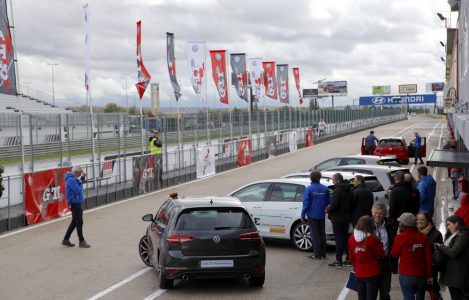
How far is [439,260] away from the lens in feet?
25.4

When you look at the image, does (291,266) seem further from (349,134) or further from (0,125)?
(349,134)

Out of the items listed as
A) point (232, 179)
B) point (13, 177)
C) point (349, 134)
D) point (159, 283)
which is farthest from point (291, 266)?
point (349, 134)

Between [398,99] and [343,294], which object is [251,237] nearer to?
[343,294]

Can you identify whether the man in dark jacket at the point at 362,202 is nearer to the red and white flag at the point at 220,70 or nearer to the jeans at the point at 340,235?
the jeans at the point at 340,235

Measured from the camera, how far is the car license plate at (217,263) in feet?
33.1

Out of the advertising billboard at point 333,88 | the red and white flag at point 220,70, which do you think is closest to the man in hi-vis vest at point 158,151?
the red and white flag at point 220,70

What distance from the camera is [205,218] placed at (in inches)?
408

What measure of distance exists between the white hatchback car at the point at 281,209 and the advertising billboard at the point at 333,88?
170586 mm

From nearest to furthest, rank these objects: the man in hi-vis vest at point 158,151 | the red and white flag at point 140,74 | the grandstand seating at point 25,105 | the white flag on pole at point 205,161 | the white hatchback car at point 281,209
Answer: the white hatchback car at point 281,209
the man in hi-vis vest at point 158,151
the red and white flag at point 140,74
the white flag on pole at point 205,161
the grandstand seating at point 25,105

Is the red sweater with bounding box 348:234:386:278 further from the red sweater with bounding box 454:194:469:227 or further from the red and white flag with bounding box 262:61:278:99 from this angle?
the red and white flag with bounding box 262:61:278:99

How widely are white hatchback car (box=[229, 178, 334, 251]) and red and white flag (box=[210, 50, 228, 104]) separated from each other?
25830 millimetres

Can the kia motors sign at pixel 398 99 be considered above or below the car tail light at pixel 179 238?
above

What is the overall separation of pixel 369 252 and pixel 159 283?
3.77 m

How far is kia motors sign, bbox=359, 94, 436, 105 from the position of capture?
176375 mm
